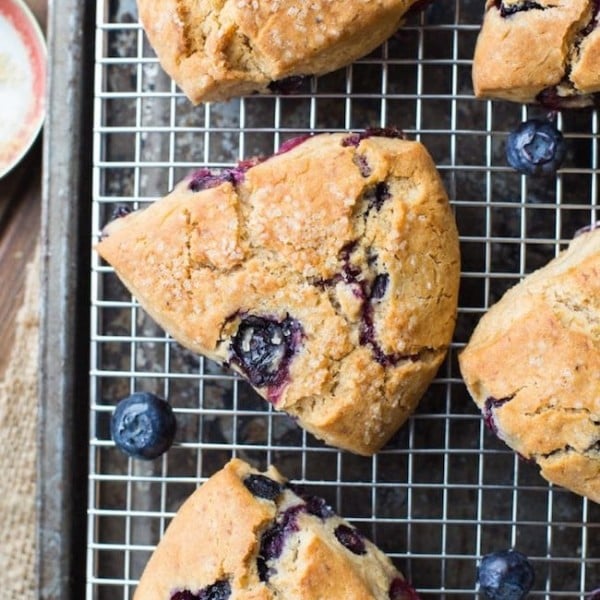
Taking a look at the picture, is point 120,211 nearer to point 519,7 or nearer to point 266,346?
point 266,346

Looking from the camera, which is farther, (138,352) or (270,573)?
(138,352)

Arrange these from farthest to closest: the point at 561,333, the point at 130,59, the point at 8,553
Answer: the point at 8,553 → the point at 130,59 → the point at 561,333

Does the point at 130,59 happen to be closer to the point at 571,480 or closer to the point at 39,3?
the point at 39,3

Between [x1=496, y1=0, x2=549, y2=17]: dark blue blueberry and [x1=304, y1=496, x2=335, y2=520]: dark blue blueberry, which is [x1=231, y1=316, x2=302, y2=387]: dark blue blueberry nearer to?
[x1=304, y1=496, x2=335, y2=520]: dark blue blueberry

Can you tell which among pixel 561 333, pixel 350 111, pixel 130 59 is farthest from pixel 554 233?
Result: pixel 130 59

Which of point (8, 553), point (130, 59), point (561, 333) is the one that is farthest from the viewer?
point (8, 553)

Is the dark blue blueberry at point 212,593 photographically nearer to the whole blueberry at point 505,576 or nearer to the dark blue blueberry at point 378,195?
the whole blueberry at point 505,576
